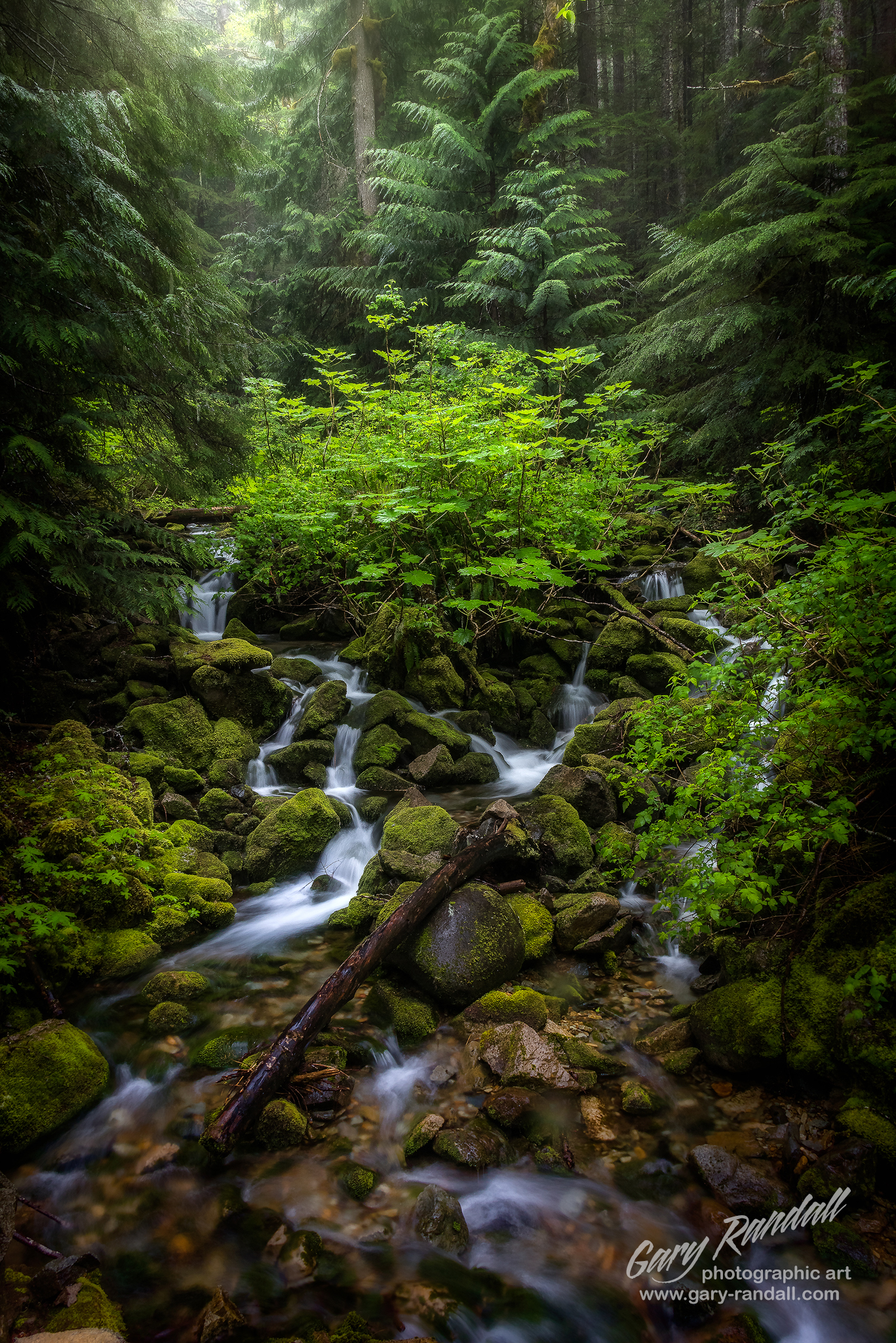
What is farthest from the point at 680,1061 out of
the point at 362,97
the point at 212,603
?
the point at 362,97

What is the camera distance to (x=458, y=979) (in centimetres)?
376

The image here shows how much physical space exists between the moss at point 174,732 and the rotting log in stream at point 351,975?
3.26m

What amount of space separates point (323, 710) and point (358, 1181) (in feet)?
15.8

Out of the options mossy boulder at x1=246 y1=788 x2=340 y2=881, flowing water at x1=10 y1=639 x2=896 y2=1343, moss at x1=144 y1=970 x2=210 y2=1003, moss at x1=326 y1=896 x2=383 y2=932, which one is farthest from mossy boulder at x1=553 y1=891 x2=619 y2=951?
moss at x1=144 y1=970 x2=210 y2=1003

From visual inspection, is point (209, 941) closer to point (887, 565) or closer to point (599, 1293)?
point (599, 1293)

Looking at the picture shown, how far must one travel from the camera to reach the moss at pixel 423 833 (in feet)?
16.1

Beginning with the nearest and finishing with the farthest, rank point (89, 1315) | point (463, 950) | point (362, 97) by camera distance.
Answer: point (89, 1315)
point (463, 950)
point (362, 97)

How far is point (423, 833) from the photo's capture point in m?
5.01

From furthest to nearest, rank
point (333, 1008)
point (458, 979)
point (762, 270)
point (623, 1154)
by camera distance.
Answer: point (762, 270)
point (458, 979)
point (333, 1008)
point (623, 1154)

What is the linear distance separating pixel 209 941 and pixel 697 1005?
10.8 feet

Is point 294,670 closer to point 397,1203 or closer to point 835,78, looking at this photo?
point 397,1203

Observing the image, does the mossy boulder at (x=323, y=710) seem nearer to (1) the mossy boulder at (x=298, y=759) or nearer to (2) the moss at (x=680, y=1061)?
(1) the mossy boulder at (x=298, y=759)

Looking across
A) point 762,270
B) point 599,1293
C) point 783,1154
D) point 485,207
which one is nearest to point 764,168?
point 762,270

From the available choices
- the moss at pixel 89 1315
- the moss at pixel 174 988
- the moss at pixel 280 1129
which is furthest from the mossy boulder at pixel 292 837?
the moss at pixel 89 1315
